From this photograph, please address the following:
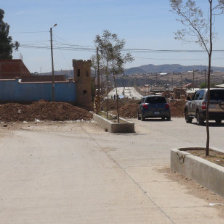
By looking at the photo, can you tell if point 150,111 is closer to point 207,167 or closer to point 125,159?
point 125,159

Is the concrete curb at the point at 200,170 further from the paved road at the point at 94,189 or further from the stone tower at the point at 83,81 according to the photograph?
the stone tower at the point at 83,81

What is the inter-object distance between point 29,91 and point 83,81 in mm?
5815

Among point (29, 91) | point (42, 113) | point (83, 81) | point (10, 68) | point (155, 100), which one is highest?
point (10, 68)

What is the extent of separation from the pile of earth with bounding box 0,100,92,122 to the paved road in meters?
19.7

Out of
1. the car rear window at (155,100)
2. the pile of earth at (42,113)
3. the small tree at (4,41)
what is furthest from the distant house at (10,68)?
the car rear window at (155,100)

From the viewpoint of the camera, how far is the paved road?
23.4 ft

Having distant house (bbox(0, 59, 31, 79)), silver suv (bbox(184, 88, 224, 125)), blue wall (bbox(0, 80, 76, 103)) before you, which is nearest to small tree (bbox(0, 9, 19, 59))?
distant house (bbox(0, 59, 31, 79))

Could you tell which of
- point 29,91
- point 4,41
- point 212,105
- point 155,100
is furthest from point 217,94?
point 4,41

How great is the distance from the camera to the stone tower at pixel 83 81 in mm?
52188

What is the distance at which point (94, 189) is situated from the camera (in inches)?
368

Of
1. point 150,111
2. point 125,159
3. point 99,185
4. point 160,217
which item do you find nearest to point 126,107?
point 150,111

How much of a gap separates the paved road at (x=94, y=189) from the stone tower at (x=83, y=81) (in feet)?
115

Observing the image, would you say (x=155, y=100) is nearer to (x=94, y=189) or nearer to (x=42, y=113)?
(x=42, y=113)

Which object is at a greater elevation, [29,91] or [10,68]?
[10,68]
